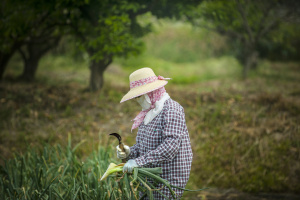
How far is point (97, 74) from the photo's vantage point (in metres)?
5.59

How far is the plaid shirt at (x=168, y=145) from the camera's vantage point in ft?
6.04

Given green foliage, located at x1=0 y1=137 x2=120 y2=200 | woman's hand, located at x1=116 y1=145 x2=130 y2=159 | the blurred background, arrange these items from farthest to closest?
the blurred background, green foliage, located at x1=0 y1=137 x2=120 y2=200, woman's hand, located at x1=116 y1=145 x2=130 y2=159

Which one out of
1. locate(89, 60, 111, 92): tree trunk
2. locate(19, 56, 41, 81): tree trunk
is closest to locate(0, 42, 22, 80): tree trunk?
locate(19, 56, 41, 81): tree trunk

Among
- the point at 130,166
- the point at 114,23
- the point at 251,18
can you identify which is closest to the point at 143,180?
the point at 130,166

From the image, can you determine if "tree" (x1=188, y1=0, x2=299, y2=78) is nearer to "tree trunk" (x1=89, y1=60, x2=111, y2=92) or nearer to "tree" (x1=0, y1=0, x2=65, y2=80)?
"tree trunk" (x1=89, y1=60, x2=111, y2=92)

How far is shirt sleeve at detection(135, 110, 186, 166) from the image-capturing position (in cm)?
183

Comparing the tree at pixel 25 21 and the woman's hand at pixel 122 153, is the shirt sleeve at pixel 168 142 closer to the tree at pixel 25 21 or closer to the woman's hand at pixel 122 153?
the woman's hand at pixel 122 153

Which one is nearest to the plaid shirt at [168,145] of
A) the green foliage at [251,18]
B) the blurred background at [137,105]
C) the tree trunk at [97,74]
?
the blurred background at [137,105]

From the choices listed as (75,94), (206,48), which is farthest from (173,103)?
(206,48)

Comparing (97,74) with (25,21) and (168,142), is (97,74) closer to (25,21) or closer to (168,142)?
(25,21)

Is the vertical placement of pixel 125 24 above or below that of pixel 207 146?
above

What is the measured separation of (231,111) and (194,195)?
6.40 feet

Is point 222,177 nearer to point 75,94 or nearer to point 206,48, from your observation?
point 75,94

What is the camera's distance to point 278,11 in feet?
19.4
